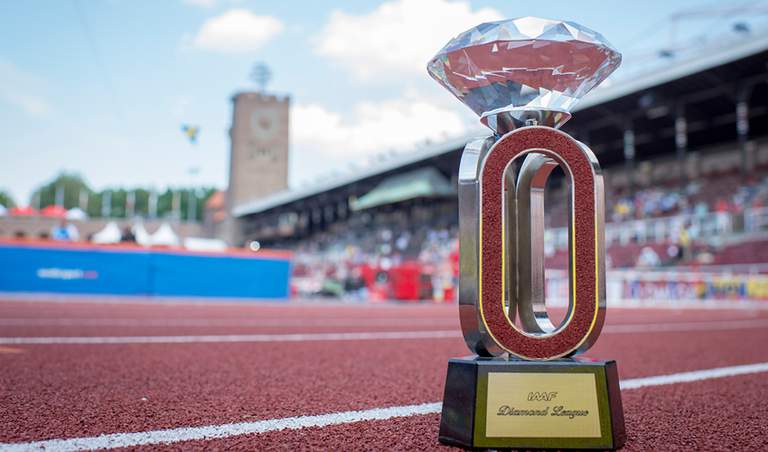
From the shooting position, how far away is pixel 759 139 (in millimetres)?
25062

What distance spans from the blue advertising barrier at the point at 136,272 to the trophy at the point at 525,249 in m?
12.6

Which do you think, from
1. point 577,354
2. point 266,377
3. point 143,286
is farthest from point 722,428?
point 143,286

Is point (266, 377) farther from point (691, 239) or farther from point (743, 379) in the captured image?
point (691, 239)

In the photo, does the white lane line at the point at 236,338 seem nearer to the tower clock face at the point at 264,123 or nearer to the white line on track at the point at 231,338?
the white line on track at the point at 231,338

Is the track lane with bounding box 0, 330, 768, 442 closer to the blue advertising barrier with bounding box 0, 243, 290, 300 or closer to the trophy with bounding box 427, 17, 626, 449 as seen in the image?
the trophy with bounding box 427, 17, 626, 449

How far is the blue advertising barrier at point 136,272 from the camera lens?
41.0 feet

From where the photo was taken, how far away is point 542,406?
4.77 ft

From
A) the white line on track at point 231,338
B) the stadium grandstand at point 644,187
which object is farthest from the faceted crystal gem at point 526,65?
the stadium grandstand at point 644,187

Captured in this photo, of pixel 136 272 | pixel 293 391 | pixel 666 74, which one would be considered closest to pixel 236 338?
pixel 293 391

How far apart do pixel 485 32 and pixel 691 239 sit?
18.2m

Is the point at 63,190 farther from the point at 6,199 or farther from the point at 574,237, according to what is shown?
the point at 574,237

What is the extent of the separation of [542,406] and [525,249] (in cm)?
43

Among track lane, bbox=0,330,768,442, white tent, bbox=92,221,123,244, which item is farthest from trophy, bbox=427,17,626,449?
white tent, bbox=92,221,123,244

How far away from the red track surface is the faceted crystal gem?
884 millimetres
